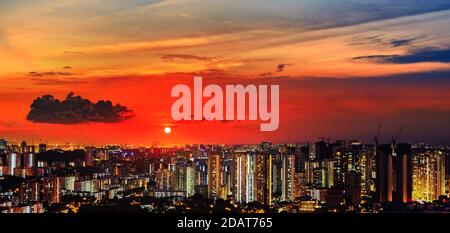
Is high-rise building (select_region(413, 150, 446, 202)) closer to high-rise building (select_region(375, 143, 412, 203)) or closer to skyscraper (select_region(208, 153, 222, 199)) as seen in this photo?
high-rise building (select_region(375, 143, 412, 203))

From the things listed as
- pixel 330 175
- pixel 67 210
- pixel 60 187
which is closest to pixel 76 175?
pixel 60 187

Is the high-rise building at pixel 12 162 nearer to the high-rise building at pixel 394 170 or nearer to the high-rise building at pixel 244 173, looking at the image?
the high-rise building at pixel 244 173

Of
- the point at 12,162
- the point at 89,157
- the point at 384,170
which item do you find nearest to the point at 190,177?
the point at 89,157

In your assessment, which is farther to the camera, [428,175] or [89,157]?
[89,157]

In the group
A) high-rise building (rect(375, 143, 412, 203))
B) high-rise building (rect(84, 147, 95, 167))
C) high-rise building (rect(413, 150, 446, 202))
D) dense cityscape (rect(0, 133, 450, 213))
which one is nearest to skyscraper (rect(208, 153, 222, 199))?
dense cityscape (rect(0, 133, 450, 213))

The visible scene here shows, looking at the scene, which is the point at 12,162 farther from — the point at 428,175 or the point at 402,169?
the point at 428,175

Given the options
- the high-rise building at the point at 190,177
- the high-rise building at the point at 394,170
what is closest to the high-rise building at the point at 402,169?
the high-rise building at the point at 394,170
